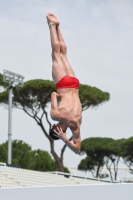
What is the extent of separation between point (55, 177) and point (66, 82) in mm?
19614

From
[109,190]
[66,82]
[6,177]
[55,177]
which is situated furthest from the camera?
[55,177]

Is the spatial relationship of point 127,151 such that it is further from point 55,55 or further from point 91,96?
point 55,55

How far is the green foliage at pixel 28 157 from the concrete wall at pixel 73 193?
31.0 m

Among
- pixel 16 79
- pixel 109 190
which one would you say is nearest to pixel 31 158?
pixel 16 79

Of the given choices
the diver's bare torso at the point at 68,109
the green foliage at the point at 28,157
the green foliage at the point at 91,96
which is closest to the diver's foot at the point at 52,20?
the diver's bare torso at the point at 68,109

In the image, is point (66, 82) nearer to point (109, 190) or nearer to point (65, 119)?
point (65, 119)

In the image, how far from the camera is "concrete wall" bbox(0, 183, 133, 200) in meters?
9.75

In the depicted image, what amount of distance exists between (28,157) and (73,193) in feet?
108

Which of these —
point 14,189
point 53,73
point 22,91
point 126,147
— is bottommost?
point 14,189

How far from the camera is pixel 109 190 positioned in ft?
34.9

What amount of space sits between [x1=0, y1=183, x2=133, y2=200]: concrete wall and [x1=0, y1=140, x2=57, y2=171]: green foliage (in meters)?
31.0

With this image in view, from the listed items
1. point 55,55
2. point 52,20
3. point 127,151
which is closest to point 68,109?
point 55,55

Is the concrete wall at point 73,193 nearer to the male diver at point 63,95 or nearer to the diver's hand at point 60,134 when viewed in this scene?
the male diver at point 63,95

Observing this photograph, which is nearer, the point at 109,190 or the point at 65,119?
the point at 65,119
